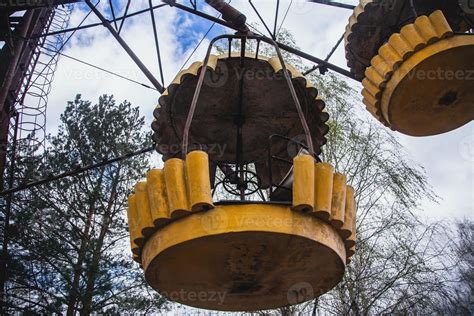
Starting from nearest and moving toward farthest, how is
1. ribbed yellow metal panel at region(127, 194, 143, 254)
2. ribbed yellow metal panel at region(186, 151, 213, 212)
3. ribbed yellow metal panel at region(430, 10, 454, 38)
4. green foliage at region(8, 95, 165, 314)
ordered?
ribbed yellow metal panel at region(186, 151, 213, 212), ribbed yellow metal panel at region(127, 194, 143, 254), ribbed yellow metal panel at region(430, 10, 454, 38), green foliage at region(8, 95, 165, 314)

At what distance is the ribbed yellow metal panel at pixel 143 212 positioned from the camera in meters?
3.36

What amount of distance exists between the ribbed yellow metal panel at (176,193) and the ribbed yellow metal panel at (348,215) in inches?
39.2

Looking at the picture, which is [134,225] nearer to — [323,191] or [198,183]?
[198,183]

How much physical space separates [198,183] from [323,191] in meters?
0.73

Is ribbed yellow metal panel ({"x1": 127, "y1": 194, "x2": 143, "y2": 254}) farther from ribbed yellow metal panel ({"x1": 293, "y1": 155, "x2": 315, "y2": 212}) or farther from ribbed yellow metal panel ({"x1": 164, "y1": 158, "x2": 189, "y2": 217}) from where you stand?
ribbed yellow metal panel ({"x1": 293, "y1": 155, "x2": 315, "y2": 212})

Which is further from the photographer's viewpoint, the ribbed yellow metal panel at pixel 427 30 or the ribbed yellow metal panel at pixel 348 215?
the ribbed yellow metal panel at pixel 427 30

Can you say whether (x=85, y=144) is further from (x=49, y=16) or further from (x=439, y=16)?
(x=439, y=16)

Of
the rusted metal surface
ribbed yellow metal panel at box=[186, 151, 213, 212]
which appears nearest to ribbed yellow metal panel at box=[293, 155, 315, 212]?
ribbed yellow metal panel at box=[186, 151, 213, 212]

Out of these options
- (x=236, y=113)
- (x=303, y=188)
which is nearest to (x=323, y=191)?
(x=303, y=188)

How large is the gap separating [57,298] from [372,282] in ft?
24.7

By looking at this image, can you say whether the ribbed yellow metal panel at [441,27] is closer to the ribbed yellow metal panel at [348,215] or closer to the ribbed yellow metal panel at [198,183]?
the ribbed yellow metal panel at [348,215]

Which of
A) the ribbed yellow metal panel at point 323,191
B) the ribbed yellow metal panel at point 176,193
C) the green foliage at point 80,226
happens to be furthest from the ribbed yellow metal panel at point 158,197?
the green foliage at point 80,226

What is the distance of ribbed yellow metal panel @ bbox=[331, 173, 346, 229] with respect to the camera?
11.1 ft

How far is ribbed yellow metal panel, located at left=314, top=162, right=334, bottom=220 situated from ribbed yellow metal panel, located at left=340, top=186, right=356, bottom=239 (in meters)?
0.21
